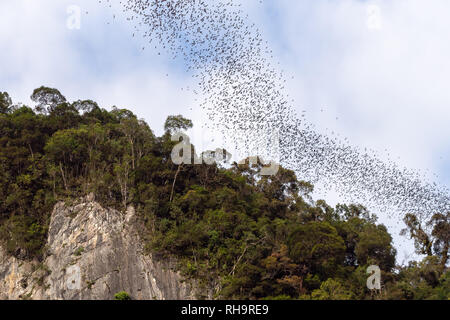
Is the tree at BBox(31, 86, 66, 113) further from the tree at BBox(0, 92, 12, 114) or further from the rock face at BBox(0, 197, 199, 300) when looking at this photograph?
the rock face at BBox(0, 197, 199, 300)

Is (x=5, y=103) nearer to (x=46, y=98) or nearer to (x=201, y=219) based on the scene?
(x=46, y=98)

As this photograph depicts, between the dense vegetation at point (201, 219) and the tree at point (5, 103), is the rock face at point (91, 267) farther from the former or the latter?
the tree at point (5, 103)

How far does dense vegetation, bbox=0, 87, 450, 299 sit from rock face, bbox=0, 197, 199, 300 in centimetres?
90

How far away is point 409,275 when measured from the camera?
2931 cm

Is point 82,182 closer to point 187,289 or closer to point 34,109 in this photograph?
point 187,289

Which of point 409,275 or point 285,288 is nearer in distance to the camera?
point 285,288

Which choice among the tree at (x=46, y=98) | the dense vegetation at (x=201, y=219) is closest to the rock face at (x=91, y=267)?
the dense vegetation at (x=201, y=219)

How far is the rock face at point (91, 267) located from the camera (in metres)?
25.8

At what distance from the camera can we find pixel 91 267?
26.3 meters

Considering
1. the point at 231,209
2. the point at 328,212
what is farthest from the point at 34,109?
the point at 328,212
